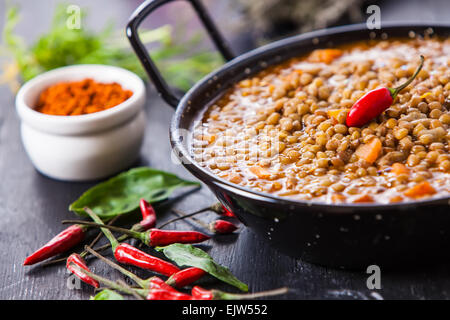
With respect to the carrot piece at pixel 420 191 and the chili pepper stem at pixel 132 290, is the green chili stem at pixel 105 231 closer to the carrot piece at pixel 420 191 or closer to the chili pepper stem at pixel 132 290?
the chili pepper stem at pixel 132 290

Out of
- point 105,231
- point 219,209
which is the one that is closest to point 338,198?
point 219,209

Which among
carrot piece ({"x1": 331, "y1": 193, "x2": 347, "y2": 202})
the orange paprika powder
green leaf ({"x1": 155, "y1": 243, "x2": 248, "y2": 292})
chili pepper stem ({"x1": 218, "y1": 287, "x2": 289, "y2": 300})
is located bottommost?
green leaf ({"x1": 155, "y1": 243, "x2": 248, "y2": 292})

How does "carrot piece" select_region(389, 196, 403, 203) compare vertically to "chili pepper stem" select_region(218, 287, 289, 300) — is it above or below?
above

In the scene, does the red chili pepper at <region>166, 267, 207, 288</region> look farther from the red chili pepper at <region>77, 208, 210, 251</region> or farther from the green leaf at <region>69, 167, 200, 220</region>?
the green leaf at <region>69, 167, 200, 220</region>

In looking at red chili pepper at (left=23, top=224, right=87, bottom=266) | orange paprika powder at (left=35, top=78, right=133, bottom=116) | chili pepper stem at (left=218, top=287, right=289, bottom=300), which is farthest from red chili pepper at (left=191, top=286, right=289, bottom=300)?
orange paprika powder at (left=35, top=78, right=133, bottom=116)

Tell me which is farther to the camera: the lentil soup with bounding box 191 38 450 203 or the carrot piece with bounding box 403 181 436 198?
the lentil soup with bounding box 191 38 450 203

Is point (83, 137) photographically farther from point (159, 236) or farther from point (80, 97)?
point (159, 236)
